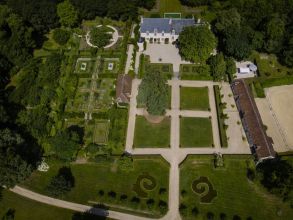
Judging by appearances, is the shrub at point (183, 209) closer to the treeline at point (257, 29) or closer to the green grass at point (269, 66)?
the green grass at point (269, 66)

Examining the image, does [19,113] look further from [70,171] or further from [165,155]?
[165,155]

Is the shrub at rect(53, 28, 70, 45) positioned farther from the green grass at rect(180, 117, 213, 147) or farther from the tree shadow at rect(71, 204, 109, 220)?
the tree shadow at rect(71, 204, 109, 220)

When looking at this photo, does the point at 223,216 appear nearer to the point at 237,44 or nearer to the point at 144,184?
the point at 144,184

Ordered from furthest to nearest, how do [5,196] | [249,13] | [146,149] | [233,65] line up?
1. [249,13]
2. [233,65]
3. [146,149]
4. [5,196]

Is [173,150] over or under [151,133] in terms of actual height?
under

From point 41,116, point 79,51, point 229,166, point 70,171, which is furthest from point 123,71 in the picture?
point 229,166

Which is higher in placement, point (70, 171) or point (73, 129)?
point (73, 129)

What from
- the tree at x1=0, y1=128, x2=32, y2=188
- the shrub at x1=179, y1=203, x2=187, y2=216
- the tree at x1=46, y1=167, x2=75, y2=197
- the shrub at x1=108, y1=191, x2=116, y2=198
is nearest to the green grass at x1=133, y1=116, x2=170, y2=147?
the shrub at x1=108, y1=191, x2=116, y2=198

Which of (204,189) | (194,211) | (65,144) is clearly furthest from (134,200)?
(65,144)
